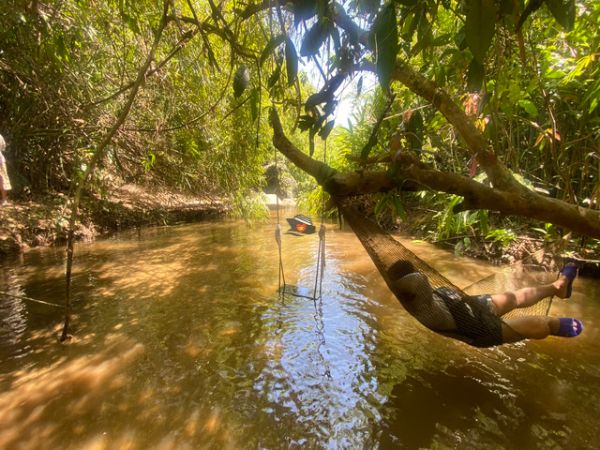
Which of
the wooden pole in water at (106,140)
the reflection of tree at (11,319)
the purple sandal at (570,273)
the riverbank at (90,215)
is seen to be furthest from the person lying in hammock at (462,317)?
the riverbank at (90,215)

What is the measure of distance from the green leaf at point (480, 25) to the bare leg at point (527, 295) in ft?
6.05

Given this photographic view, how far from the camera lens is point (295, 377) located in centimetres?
208

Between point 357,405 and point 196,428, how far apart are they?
2.60 ft

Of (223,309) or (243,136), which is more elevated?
(243,136)

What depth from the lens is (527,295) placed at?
214 cm

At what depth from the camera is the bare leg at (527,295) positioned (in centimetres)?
205

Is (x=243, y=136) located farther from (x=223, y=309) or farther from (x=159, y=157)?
(x=223, y=309)

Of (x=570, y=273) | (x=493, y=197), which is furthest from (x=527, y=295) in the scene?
(x=493, y=197)

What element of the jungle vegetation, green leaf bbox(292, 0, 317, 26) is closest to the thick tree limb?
the jungle vegetation

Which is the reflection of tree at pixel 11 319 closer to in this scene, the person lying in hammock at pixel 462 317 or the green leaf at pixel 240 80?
the green leaf at pixel 240 80

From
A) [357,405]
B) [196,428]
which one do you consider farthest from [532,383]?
[196,428]

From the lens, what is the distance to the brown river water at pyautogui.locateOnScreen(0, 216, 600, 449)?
5.32 ft

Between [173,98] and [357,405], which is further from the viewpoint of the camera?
[173,98]

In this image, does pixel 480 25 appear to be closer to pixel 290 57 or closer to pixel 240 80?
pixel 290 57
